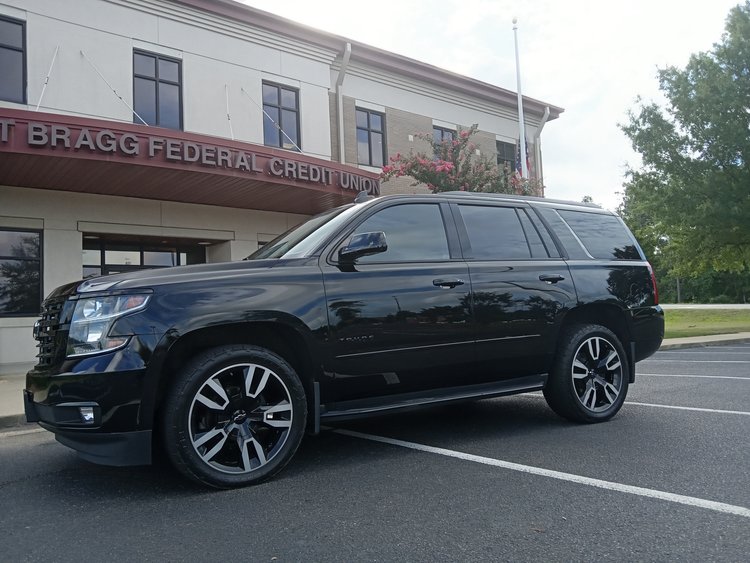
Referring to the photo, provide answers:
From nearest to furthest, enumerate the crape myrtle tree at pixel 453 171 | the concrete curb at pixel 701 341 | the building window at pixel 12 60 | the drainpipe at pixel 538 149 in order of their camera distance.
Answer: the building window at pixel 12 60 → the crape myrtle tree at pixel 453 171 → the concrete curb at pixel 701 341 → the drainpipe at pixel 538 149

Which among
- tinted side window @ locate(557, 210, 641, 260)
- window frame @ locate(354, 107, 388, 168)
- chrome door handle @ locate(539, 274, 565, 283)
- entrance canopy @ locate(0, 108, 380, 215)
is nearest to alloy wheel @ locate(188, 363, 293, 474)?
chrome door handle @ locate(539, 274, 565, 283)

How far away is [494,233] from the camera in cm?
516

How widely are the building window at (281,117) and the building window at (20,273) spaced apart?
19.0ft

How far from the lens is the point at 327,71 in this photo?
16.6 metres

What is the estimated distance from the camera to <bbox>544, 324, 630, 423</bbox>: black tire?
517 centimetres

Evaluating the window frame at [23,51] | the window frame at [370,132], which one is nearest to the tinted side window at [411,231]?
the window frame at [23,51]

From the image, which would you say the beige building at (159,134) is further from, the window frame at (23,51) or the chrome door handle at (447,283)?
the chrome door handle at (447,283)

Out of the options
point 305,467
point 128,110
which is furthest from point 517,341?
point 128,110

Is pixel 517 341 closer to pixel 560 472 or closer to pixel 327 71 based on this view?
pixel 560 472

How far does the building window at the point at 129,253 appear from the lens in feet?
44.4

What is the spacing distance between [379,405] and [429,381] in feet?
1.48

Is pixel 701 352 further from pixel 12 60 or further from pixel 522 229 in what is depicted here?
pixel 12 60

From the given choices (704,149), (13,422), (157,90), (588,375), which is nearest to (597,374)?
(588,375)

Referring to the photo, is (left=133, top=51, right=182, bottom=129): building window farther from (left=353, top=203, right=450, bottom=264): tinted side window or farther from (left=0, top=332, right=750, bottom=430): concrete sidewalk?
(left=353, top=203, right=450, bottom=264): tinted side window
